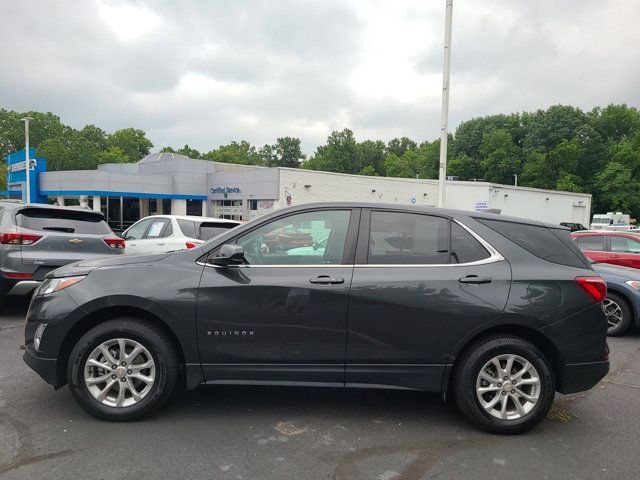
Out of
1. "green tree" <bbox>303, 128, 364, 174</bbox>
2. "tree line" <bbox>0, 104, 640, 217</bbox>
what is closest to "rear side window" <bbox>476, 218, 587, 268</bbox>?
"tree line" <bbox>0, 104, 640, 217</bbox>

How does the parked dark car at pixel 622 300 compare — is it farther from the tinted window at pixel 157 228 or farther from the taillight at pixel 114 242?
the tinted window at pixel 157 228

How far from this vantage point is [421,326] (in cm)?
355

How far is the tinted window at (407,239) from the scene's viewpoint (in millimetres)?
3693

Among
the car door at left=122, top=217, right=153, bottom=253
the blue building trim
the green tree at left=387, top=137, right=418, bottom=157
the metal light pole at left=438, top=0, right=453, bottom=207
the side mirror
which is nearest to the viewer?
the side mirror

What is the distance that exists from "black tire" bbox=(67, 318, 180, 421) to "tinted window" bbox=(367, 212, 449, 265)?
169 centimetres

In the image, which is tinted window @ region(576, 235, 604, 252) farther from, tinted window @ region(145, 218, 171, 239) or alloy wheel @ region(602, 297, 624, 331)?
tinted window @ region(145, 218, 171, 239)

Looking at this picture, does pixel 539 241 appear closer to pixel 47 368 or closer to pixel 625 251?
pixel 47 368

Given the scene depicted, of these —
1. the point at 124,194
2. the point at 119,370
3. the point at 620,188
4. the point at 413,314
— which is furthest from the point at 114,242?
the point at 620,188

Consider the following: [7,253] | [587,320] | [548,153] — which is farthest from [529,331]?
[548,153]

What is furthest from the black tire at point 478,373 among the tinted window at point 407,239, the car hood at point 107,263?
the car hood at point 107,263

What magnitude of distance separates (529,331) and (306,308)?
1704 millimetres

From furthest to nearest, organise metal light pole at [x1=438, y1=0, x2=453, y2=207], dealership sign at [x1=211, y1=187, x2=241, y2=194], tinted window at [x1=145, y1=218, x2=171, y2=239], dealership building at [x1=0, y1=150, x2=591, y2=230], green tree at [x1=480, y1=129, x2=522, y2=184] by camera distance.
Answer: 1. green tree at [x1=480, y1=129, x2=522, y2=184]
2. dealership sign at [x1=211, y1=187, x2=241, y2=194]
3. dealership building at [x1=0, y1=150, x2=591, y2=230]
4. metal light pole at [x1=438, y1=0, x2=453, y2=207]
5. tinted window at [x1=145, y1=218, x2=171, y2=239]

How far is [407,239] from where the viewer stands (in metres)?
3.76

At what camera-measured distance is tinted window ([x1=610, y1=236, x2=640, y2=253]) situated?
909cm
